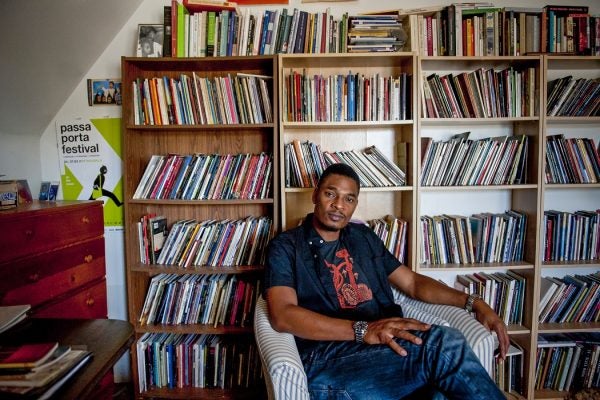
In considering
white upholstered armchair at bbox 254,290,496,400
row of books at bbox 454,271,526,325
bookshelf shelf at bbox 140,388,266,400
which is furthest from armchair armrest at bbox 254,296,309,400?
row of books at bbox 454,271,526,325

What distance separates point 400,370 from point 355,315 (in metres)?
0.35

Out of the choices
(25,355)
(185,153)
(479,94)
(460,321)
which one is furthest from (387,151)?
(25,355)

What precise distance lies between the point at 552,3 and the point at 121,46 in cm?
279

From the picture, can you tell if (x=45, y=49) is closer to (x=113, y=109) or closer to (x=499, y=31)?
(x=113, y=109)

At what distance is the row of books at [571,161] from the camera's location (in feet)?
7.24

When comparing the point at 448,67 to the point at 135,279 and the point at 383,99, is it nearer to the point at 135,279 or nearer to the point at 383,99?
the point at 383,99

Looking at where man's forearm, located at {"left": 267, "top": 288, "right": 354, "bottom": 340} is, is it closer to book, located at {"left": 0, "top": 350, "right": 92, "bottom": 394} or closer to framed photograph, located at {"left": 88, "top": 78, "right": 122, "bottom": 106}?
book, located at {"left": 0, "top": 350, "right": 92, "bottom": 394}

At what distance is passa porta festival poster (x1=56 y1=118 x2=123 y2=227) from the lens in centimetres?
242

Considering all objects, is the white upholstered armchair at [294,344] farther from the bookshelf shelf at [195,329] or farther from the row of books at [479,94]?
the row of books at [479,94]

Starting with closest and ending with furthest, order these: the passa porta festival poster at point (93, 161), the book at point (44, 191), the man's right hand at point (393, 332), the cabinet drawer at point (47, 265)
→ 1. the man's right hand at point (393, 332)
2. the cabinet drawer at point (47, 265)
3. the book at point (44, 191)
4. the passa porta festival poster at point (93, 161)

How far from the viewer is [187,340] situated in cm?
222

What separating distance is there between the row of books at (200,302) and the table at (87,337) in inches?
44.7

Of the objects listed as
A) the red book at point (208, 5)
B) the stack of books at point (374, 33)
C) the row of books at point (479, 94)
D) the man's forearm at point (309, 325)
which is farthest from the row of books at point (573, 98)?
the red book at point (208, 5)

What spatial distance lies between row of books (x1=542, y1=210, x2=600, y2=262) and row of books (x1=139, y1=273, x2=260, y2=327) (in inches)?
71.4
